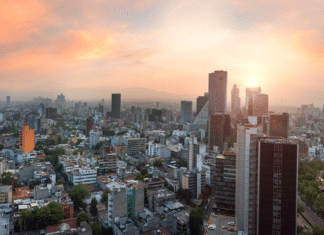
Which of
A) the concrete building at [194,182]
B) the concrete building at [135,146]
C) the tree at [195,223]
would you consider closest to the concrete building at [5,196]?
the tree at [195,223]

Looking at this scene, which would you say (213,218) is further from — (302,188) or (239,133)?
(302,188)

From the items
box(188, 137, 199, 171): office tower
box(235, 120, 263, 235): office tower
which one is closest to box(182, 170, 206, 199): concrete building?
box(188, 137, 199, 171): office tower

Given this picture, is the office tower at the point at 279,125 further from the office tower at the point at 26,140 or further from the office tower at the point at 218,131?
the office tower at the point at 26,140

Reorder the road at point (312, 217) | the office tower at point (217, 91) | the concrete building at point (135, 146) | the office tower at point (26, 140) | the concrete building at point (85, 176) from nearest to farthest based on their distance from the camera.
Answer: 1. the road at point (312, 217)
2. the concrete building at point (85, 176)
3. the office tower at point (26, 140)
4. the concrete building at point (135, 146)
5. the office tower at point (217, 91)

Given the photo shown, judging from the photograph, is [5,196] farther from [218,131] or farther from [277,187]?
[218,131]

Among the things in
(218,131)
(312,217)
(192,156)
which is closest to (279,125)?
(218,131)

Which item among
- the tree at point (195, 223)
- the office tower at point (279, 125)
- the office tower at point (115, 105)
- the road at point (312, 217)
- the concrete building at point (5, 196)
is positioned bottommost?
the road at point (312, 217)
